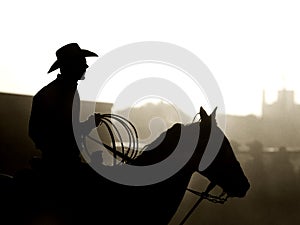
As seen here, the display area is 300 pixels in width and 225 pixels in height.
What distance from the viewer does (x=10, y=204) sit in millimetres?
8234

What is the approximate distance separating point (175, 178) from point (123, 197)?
75 centimetres

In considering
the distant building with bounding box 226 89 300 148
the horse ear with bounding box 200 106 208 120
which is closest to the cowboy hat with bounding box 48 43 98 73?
the horse ear with bounding box 200 106 208 120

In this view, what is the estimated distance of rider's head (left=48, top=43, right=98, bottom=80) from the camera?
833 cm

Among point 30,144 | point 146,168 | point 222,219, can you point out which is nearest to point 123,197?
point 146,168

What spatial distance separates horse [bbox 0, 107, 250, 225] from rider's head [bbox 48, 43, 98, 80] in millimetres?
1368

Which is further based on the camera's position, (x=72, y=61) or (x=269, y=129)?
(x=269, y=129)

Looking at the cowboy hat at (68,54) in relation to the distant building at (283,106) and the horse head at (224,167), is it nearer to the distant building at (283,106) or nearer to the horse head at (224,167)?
the horse head at (224,167)

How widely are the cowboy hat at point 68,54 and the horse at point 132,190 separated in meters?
1.56

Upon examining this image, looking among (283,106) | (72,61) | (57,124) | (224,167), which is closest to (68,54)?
(72,61)

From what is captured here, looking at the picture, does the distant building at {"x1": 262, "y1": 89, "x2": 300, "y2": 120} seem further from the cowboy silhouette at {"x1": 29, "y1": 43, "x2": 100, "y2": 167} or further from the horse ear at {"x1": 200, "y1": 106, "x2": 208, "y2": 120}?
the cowboy silhouette at {"x1": 29, "y1": 43, "x2": 100, "y2": 167}

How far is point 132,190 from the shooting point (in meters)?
8.04

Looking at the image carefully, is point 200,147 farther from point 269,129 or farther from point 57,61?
point 269,129

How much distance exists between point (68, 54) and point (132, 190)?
2108 millimetres

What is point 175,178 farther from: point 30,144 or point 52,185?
point 30,144
